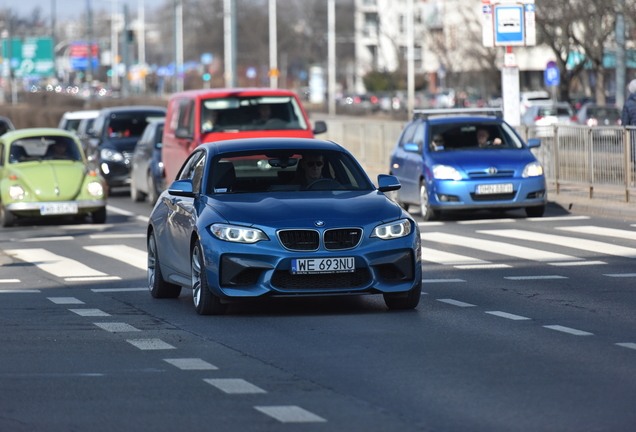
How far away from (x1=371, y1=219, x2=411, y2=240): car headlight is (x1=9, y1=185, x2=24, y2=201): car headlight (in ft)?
40.0

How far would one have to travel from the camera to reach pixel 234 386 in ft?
24.4

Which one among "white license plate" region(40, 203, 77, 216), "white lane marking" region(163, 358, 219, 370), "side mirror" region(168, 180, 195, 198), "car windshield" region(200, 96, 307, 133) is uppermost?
"car windshield" region(200, 96, 307, 133)

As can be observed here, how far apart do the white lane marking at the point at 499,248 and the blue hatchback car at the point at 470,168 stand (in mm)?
1857

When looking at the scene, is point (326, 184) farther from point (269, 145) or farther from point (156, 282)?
point (156, 282)

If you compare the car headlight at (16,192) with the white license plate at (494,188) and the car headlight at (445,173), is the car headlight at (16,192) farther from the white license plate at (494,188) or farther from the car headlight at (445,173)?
the white license plate at (494,188)

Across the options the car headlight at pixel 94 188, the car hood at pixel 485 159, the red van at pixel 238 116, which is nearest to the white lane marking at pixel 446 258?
the car hood at pixel 485 159

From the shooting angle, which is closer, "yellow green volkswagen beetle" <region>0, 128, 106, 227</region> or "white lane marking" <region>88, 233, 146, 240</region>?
"white lane marking" <region>88, 233, 146, 240</region>

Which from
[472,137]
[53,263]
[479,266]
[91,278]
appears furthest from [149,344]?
[472,137]

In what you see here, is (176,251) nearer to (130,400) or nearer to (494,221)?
(130,400)

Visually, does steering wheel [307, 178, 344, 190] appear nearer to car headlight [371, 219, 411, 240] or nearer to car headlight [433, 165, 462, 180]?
car headlight [371, 219, 411, 240]

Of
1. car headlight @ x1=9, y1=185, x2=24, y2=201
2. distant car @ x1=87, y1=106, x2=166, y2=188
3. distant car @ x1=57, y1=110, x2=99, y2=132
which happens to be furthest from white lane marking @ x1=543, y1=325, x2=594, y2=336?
distant car @ x1=57, y1=110, x2=99, y2=132

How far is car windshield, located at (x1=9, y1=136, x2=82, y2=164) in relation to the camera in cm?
2216

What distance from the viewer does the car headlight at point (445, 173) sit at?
20.4 metres

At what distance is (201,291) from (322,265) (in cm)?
110
